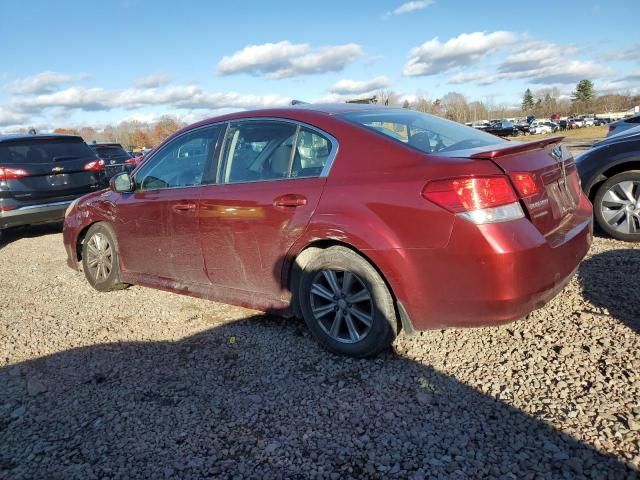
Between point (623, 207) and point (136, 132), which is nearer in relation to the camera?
point (623, 207)

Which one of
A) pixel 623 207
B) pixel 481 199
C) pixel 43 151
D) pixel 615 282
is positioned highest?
pixel 43 151

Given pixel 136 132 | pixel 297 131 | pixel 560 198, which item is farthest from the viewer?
pixel 136 132

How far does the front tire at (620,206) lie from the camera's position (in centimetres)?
502

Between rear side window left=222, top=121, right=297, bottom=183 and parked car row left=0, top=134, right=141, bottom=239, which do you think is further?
parked car row left=0, top=134, right=141, bottom=239

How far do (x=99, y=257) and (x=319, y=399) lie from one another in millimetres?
3217

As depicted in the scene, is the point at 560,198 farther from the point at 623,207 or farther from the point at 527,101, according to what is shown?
the point at 527,101

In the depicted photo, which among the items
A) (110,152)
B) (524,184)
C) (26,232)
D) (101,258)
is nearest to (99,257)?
(101,258)

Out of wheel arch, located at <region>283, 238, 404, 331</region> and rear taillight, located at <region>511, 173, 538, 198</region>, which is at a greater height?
rear taillight, located at <region>511, 173, 538, 198</region>

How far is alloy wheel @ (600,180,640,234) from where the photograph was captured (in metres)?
5.02

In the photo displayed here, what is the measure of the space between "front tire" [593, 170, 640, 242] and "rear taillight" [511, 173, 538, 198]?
303 centimetres

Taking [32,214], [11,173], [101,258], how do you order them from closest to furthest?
[101,258], [11,173], [32,214]

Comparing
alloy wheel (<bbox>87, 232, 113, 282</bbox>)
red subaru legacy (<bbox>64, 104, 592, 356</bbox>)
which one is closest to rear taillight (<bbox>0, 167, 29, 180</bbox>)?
alloy wheel (<bbox>87, 232, 113, 282</bbox>)

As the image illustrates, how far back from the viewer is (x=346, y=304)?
3.11 meters

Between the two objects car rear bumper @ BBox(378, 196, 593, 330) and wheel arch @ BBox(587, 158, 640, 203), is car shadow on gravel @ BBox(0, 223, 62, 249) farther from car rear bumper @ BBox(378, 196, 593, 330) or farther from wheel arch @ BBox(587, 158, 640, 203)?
wheel arch @ BBox(587, 158, 640, 203)
